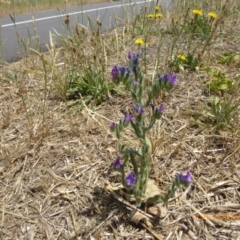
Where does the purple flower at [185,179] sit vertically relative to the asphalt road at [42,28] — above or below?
above

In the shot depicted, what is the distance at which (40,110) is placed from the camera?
1.82 metres

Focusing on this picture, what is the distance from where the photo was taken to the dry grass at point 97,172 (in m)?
1.16

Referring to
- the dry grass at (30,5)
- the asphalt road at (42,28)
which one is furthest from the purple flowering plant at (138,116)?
the dry grass at (30,5)

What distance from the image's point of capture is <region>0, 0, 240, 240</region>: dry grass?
116 centimetres

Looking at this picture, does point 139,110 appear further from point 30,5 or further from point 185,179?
point 30,5

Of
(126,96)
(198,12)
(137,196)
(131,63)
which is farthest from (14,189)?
(198,12)

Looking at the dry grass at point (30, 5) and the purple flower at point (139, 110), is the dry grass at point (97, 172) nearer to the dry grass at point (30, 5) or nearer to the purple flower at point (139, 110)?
the purple flower at point (139, 110)

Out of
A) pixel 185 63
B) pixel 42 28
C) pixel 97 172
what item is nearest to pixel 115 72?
pixel 97 172

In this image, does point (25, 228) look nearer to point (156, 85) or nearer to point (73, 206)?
point (73, 206)

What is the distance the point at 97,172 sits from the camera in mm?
1381

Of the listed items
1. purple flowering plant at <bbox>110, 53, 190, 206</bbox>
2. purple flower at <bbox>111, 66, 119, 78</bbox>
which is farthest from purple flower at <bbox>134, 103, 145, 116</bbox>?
purple flower at <bbox>111, 66, 119, 78</bbox>

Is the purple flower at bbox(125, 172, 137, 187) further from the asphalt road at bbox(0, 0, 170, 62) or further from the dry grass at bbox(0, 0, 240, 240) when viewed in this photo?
the asphalt road at bbox(0, 0, 170, 62)

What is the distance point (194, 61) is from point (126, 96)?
566 millimetres

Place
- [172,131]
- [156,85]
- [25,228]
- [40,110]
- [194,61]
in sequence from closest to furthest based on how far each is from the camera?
[156,85]
[25,228]
[172,131]
[40,110]
[194,61]
